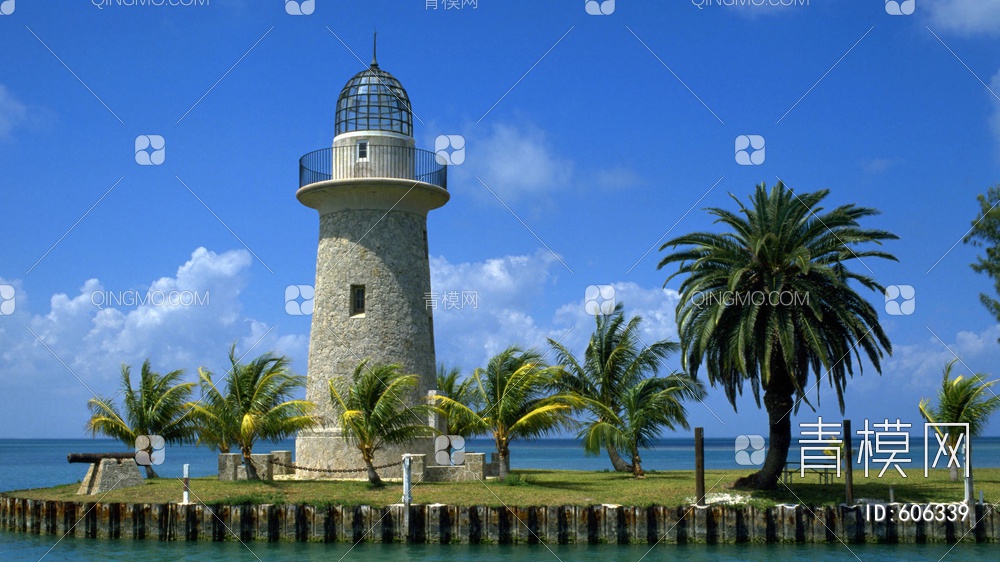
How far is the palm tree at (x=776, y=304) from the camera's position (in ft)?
84.7

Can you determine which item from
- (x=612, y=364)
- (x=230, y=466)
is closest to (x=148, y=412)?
(x=230, y=466)

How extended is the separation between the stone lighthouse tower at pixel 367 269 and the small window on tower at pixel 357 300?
0.03 m

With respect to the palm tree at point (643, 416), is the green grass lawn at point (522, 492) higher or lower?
lower

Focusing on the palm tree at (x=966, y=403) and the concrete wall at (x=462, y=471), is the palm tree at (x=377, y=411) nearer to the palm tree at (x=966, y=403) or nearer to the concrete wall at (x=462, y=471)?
the concrete wall at (x=462, y=471)

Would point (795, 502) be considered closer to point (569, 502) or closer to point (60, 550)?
point (569, 502)

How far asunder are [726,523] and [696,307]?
606 centimetres

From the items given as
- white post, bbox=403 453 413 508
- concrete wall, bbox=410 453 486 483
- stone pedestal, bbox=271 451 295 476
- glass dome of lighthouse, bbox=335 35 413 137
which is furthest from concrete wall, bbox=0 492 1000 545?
glass dome of lighthouse, bbox=335 35 413 137

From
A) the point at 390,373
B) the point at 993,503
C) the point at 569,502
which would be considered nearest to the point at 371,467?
the point at 390,373

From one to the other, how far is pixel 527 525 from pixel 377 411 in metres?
6.13

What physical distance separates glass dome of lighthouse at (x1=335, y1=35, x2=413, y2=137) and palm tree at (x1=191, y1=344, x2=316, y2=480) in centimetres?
844

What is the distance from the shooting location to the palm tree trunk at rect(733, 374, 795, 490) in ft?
88.9

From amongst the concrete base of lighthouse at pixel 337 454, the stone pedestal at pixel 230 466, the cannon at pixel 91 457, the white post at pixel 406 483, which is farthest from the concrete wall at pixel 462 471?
the cannon at pixel 91 457

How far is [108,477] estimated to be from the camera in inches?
1102

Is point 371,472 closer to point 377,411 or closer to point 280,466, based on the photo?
point 377,411
